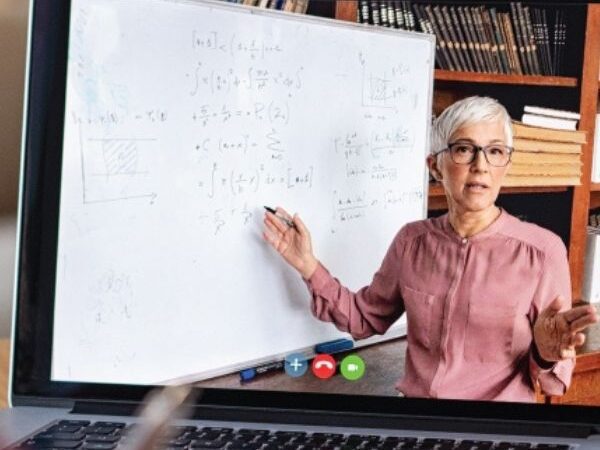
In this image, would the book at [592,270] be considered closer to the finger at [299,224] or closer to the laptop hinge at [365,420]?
the laptop hinge at [365,420]

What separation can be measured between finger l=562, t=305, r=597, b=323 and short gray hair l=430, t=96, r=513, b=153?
17cm

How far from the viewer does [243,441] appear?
0.67 m

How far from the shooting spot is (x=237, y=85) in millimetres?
723

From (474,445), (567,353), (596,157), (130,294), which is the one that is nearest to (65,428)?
(130,294)

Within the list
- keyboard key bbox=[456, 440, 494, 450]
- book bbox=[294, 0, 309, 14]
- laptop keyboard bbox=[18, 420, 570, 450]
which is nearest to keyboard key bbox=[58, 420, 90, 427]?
laptop keyboard bbox=[18, 420, 570, 450]

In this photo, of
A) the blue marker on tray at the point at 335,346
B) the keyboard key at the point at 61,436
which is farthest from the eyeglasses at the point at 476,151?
the keyboard key at the point at 61,436

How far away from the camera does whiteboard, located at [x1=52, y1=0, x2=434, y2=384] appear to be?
72 centimetres

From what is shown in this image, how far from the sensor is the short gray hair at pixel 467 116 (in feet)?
2.30

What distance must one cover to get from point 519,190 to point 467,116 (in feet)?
0.30

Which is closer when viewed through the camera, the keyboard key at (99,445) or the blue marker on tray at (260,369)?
the keyboard key at (99,445)

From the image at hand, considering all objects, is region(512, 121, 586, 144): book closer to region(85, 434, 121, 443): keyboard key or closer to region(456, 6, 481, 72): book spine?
region(456, 6, 481, 72): book spine

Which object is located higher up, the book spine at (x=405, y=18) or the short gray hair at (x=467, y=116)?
the book spine at (x=405, y=18)

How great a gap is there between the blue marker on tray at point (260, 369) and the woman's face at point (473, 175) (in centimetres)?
25

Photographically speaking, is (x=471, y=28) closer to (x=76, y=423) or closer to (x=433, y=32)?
(x=433, y=32)
